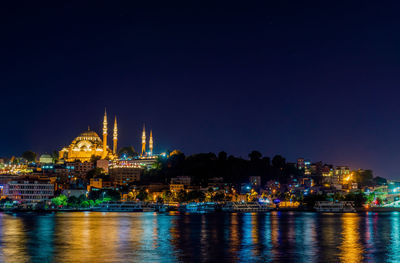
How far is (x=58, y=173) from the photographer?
143 meters

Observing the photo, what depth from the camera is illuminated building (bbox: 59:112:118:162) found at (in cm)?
15788

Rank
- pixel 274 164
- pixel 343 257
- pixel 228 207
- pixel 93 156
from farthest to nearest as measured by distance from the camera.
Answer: pixel 93 156, pixel 274 164, pixel 228 207, pixel 343 257

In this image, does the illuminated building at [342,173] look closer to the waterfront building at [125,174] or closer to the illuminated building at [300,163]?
the illuminated building at [300,163]

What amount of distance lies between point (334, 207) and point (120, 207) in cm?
4008

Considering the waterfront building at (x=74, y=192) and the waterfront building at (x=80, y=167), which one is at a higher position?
the waterfront building at (x=80, y=167)

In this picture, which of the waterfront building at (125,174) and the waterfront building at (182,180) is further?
the waterfront building at (125,174)

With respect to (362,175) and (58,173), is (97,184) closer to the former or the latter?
(58,173)

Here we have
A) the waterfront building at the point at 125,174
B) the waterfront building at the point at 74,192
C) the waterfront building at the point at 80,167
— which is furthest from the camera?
the waterfront building at the point at 80,167

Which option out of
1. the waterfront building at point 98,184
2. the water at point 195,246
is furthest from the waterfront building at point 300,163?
the water at point 195,246

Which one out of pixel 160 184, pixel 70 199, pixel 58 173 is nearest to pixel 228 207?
pixel 160 184

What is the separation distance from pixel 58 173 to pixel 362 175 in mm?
89039

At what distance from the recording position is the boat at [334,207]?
352 ft

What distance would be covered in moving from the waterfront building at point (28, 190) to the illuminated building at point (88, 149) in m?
45.6

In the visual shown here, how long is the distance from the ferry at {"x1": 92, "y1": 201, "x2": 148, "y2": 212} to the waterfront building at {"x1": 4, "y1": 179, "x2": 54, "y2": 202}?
10271 mm
